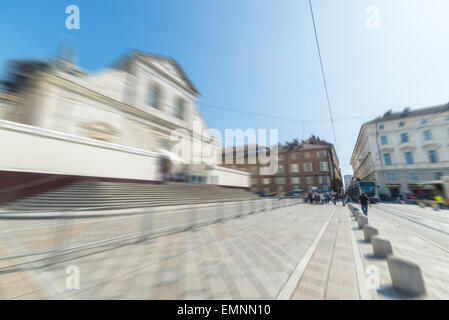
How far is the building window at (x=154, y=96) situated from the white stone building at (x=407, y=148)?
33861 mm

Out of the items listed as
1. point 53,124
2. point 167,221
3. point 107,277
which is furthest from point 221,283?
point 53,124

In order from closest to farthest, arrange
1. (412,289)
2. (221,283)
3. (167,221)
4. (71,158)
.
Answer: (412,289) → (221,283) → (167,221) → (71,158)

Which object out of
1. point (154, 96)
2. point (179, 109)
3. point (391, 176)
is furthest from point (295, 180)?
point (154, 96)

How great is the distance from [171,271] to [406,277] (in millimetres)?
3389

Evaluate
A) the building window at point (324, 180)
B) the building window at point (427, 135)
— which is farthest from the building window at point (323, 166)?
the building window at point (427, 135)

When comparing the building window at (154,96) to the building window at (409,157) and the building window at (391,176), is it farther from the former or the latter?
the building window at (391,176)

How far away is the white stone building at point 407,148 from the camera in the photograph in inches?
909

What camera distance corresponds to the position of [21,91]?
18.6m

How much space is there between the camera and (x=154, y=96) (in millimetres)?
23297

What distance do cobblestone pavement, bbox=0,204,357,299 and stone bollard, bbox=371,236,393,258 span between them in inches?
23.9
